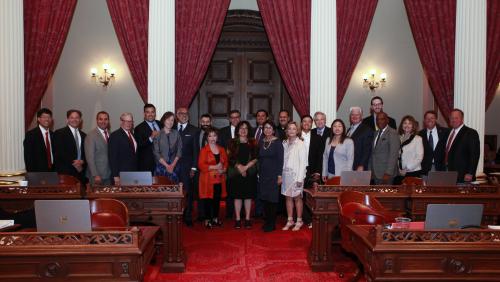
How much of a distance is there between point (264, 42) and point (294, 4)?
222cm

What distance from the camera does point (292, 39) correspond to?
7.32 meters

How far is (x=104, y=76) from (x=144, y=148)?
11.7 ft

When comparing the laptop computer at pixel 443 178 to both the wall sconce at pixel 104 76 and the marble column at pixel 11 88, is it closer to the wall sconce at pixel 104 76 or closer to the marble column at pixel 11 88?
the marble column at pixel 11 88

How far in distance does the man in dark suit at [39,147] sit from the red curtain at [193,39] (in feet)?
7.02

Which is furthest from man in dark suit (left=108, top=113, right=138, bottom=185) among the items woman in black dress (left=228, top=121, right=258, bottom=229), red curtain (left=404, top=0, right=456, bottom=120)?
red curtain (left=404, top=0, right=456, bottom=120)

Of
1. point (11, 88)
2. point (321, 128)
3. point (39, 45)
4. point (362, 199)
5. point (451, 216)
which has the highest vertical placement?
point (39, 45)

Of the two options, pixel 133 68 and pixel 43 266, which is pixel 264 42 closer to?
pixel 133 68

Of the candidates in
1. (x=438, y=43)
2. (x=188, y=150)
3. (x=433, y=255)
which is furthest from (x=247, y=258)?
(x=438, y=43)

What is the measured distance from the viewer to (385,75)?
9164 millimetres

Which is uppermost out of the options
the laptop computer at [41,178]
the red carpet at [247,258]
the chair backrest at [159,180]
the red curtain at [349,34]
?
the red curtain at [349,34]

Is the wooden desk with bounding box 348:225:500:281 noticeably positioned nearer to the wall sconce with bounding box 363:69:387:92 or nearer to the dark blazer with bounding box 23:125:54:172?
the dark blazer with bounding box 23:125:54:172

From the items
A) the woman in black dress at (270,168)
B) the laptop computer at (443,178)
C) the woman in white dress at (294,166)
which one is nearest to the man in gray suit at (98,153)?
the woman in black dress at (270,168)

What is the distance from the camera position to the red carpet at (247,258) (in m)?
4.42

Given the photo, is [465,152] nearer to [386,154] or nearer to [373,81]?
[386,154]
